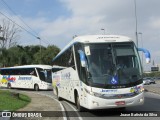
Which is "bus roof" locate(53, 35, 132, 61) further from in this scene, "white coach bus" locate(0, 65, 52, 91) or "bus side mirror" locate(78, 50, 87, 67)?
"white coach bus" locate(0, 65, 52, 91)

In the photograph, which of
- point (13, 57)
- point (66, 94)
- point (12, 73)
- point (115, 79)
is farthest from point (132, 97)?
point (13, 57)

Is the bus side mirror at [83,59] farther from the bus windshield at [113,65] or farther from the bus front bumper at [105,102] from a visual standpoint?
the bus front bumper at [105,102]

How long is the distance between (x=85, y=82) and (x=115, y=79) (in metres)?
1.34

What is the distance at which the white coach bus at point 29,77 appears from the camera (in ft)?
133

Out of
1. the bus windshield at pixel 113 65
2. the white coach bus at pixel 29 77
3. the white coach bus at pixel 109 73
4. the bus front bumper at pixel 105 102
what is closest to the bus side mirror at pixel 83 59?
the white coach bus at pixel 109 73

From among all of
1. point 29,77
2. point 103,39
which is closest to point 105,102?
point 103,39

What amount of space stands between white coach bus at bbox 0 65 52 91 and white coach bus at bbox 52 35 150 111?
82.5 feet

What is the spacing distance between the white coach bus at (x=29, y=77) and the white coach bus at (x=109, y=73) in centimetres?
2513

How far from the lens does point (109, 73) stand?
13.9 m

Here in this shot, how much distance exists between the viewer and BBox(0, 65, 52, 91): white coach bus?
40466mm

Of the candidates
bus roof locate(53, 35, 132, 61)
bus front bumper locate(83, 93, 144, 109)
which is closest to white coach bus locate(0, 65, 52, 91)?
bus roof locate(53, 35, 132, 61)

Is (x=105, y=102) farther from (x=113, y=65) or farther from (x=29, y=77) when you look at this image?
(x=29, y=77)

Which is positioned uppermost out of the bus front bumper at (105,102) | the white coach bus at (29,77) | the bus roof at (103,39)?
the bus roof at (103,39)

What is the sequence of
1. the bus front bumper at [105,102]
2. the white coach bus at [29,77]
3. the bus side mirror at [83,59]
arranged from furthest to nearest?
the white coach bus at [29,77] → the bus side mirror at [83,59] → the bus front bumper at [105,102]
